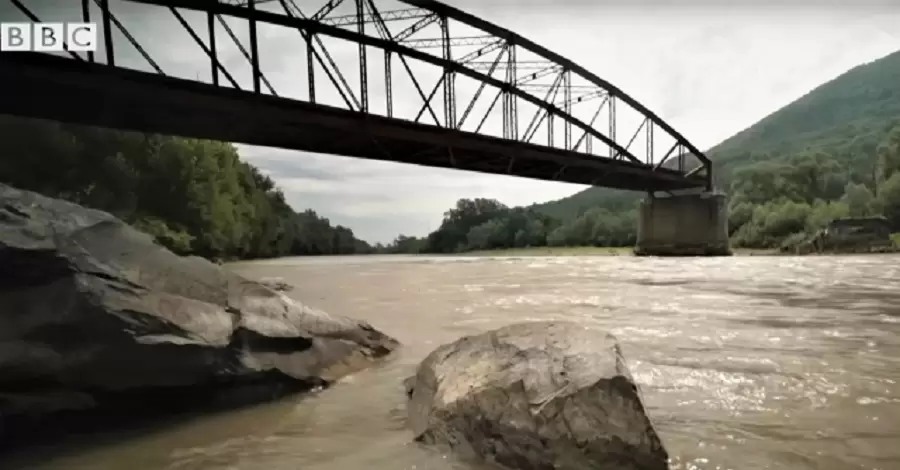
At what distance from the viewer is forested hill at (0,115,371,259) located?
14508mm

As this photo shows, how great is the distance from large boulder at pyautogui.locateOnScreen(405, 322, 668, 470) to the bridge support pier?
38380 mm

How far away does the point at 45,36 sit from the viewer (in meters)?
7.00

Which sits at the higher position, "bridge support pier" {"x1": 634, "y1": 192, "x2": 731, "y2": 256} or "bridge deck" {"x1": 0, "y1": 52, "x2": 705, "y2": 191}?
"bridge deck" {"x1": 0, "y1": 52, "x2": 705, "y2": 191}

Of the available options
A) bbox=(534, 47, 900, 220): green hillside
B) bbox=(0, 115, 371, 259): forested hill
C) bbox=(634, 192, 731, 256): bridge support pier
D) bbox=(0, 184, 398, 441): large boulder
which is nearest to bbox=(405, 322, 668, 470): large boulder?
bbox=(0, 184, 398, 441): large boulder

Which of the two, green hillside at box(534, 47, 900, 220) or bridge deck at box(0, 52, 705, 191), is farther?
green hillside at box(534, 47, 900, 220)

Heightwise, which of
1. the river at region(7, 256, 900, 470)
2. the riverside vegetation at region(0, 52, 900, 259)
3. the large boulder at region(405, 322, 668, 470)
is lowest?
the river at region(7, 256, 900, 470)

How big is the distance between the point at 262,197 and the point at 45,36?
44449 millimetres

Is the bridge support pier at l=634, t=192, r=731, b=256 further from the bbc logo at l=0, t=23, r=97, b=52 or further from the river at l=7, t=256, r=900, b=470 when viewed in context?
the bbc logo at l=0, t=23, r=97, b=52

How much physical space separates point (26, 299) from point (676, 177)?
43408 mm

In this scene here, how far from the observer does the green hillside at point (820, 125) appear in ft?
404

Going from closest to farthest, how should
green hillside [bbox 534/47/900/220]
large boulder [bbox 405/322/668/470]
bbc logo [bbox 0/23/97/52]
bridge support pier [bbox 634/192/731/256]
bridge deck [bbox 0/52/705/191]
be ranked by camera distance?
large boulder [bbox 405/322/668/470]
bbc logo [bbox 0/23/97/52]
bridge deck [bbox 0/52/705/191]
bridge support pier [bbox 634/192/731/256]
green hillside [bbox 534/47/900/220]

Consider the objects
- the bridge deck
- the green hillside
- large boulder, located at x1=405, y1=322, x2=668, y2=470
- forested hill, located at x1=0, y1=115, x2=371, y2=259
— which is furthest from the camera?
the green hillside

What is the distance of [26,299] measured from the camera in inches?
114

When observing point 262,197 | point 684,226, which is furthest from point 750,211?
point 262,197
